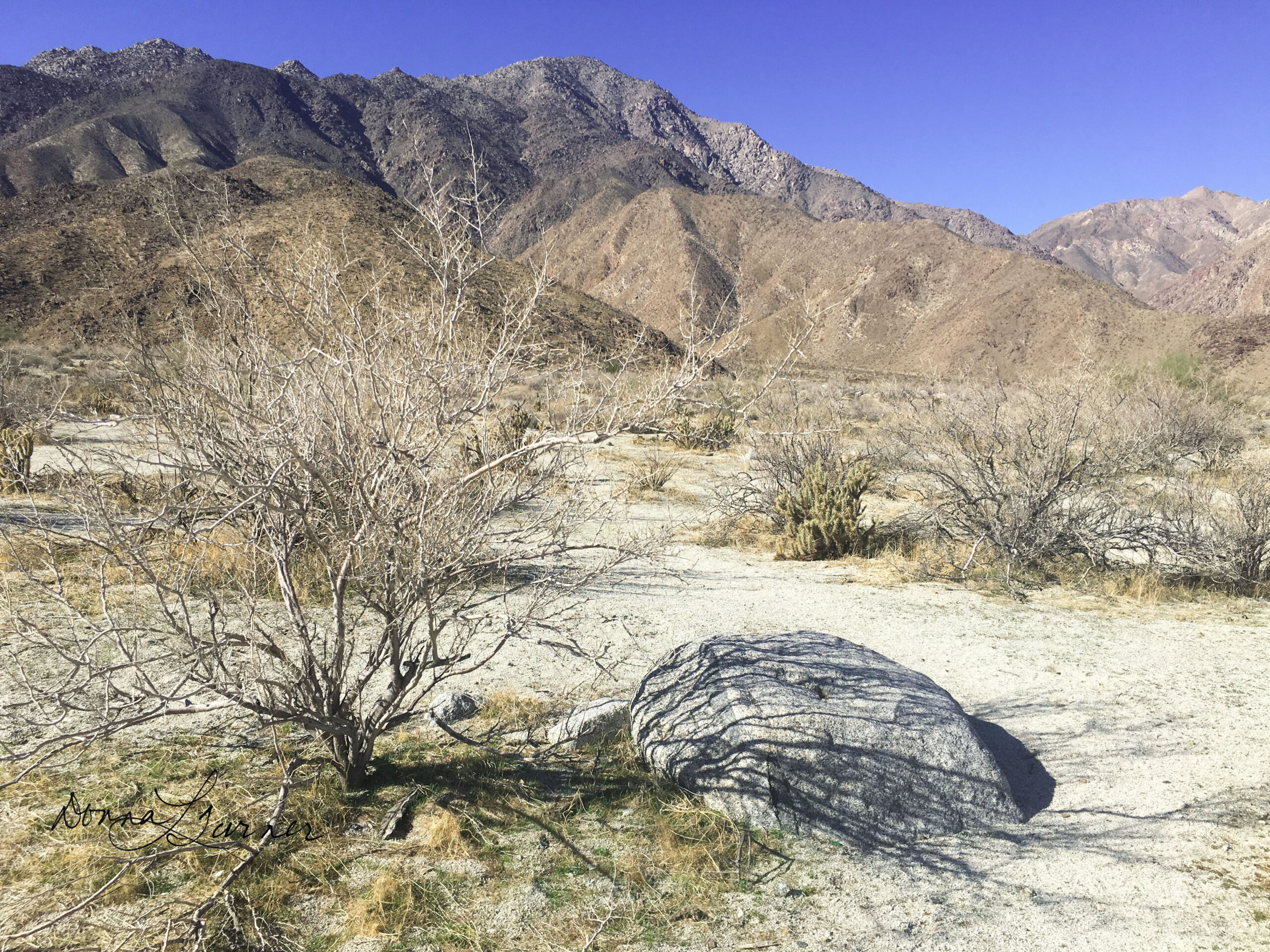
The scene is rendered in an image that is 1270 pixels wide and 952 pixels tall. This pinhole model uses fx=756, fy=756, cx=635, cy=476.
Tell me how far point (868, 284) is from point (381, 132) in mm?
79903

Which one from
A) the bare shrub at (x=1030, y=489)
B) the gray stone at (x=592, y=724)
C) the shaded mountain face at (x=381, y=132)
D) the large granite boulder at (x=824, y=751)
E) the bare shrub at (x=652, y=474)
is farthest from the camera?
the shaded mountain face at (x=381, y=132)

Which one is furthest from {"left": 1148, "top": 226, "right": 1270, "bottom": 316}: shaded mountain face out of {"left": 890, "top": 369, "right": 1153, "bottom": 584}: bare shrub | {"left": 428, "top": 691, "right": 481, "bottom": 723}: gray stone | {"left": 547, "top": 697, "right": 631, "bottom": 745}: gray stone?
{"left": 428, "top": 691, "right": 481, "bottom": 723}: gray stone

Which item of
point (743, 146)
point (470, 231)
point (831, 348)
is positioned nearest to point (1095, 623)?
point (470, 231)

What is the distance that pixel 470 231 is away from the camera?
3.76m

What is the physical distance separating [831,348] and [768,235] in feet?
61.9

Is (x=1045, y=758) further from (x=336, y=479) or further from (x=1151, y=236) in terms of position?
(x=1151, y=236)

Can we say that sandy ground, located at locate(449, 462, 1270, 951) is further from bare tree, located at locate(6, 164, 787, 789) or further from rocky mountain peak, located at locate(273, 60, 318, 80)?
rocky mountain peak, located at locate(273, 60, 318, 80)

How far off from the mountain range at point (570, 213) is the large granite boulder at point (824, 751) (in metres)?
1.90

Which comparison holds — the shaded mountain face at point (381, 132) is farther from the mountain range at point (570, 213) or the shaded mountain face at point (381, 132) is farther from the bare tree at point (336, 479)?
the bare tree at point (336, 479)

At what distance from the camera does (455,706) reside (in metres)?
4.36
